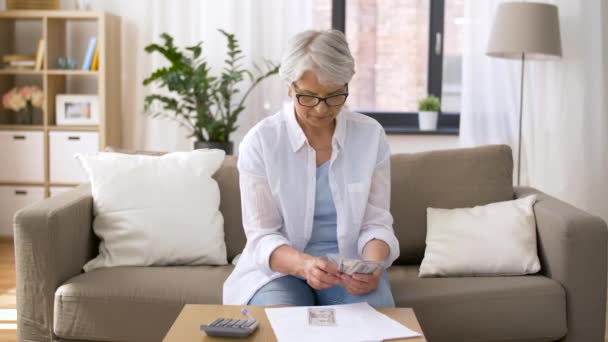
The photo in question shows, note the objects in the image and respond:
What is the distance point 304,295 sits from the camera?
2.26 meters

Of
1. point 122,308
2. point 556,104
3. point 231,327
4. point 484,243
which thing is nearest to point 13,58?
point 122,308

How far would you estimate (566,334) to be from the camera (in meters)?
2.78

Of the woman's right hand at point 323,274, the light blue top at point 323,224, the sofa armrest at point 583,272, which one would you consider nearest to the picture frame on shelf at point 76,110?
the light blue top at point 323,224

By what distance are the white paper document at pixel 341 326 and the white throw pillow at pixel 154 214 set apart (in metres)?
1.04

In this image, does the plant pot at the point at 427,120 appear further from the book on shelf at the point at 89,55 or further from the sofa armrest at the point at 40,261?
the sofa armrest at the point at 40,261

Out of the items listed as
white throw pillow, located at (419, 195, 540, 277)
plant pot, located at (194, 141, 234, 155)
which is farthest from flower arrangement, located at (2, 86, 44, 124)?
white throw pillow, located at (419, 195, 540, 277)

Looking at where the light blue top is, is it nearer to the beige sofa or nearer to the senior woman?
the senior woman

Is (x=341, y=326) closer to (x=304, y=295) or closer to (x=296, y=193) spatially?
(x=304, y=295)

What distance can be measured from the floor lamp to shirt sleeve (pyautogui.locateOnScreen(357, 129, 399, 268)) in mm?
2211

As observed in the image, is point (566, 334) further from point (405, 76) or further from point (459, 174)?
point (405, 76)

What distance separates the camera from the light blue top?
2.36 m

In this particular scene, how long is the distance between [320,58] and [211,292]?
0.92 meters

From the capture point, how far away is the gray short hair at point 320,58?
220cm

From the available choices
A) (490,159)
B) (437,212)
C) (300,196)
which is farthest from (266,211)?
(490,159)
